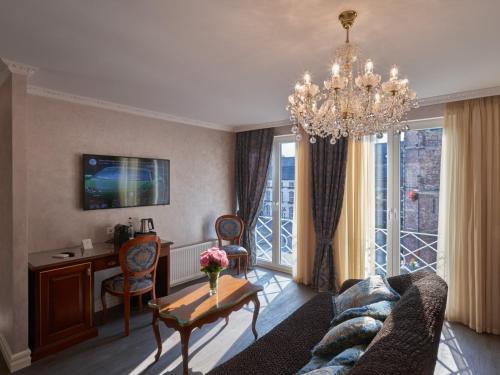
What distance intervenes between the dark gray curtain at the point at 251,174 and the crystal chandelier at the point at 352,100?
272 centimetres

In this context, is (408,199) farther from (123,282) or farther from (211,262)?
(123,282)

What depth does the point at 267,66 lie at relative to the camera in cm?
232

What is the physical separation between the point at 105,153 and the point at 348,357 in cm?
334

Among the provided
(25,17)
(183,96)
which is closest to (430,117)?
(183,96)

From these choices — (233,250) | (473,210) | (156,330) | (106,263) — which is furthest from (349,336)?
(233,250)

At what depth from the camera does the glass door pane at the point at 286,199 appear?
4.65 metres

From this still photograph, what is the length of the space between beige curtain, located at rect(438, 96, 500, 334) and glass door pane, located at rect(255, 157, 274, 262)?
101 inches

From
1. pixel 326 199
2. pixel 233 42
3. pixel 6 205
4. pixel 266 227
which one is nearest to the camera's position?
pixel 233 42

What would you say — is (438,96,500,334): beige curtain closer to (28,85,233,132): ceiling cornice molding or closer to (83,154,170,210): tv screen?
(28,85,233,132): ceiling cornice molding

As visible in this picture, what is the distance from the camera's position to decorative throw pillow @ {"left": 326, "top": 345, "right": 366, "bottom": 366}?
4.51 feet

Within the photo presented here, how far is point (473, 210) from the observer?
296 centimetres

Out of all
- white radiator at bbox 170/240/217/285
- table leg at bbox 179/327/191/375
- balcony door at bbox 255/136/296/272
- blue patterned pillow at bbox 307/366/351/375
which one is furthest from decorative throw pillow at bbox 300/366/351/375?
balcony door at bbox 255/136/296/272

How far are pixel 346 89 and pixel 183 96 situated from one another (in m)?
1.94

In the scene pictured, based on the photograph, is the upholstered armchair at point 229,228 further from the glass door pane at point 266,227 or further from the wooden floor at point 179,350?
the wooden floor at point 179,350
